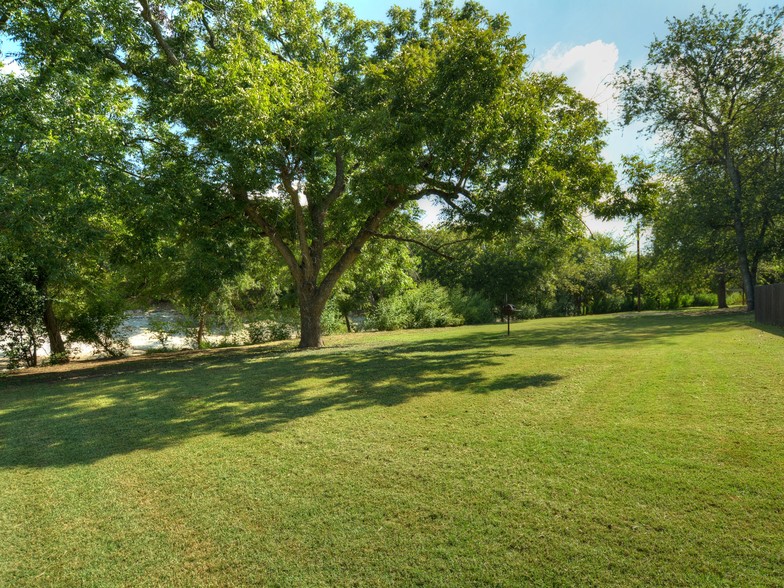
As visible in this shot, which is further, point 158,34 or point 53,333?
point 53,333

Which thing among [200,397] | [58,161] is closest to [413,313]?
[200,397]

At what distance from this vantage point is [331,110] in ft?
44.9

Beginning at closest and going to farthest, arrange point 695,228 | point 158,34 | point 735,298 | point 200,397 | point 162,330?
point 200,397, point 158,34, point 162,330, point 695,228, point 735,298

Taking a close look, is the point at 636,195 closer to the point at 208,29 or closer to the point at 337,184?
the point at 337,184

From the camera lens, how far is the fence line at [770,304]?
16234 mm

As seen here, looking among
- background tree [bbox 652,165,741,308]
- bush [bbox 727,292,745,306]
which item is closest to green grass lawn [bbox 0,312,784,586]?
background tree [bbox 652,165,741,308]

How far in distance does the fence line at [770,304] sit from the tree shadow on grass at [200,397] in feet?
38.3

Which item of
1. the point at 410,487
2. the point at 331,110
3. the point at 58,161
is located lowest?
the point at 410,487

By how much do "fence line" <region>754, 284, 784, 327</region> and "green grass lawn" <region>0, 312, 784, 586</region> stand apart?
11503 millimetres

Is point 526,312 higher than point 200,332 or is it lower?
lower

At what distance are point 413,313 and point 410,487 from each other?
24964 mm

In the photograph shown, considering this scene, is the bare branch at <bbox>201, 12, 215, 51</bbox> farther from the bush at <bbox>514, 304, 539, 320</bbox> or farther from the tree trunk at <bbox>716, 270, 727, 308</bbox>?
the tree trunk at <bbox>716, 270, 727, 308</bbox>

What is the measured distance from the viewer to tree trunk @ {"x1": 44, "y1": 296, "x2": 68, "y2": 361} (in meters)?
15.0

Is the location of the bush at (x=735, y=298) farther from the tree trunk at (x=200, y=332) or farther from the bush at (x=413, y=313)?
the tree trunk at (x=200, y=332)
